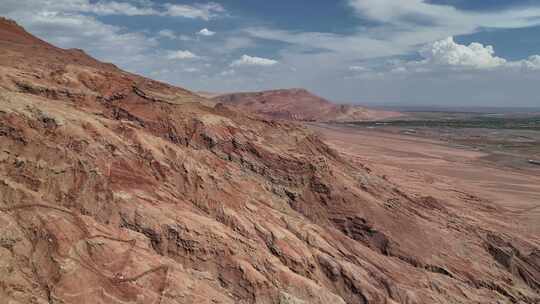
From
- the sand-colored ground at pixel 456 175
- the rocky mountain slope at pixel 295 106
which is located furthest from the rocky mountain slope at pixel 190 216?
the rocky mountain slope at pixel 295 106

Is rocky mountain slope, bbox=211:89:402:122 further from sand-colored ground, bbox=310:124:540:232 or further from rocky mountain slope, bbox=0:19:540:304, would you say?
rocky mountain slope, bbox=0:19:540:304

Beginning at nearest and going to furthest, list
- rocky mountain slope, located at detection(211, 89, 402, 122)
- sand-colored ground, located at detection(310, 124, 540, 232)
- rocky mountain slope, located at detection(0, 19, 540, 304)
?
rocky mountain slope, located at detection(0, 19, 540, 304) → sand-colored ground, located at detection(310, 124, 540, 232) → rocky mountain slope, located at detection(211, 89, 402, 122)

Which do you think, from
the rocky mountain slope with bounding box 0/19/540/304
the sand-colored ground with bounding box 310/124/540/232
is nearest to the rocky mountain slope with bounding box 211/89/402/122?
the sand-colored ground with bounding box 310/124/540/232

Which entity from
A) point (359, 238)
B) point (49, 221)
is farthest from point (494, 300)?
point (49, 221)

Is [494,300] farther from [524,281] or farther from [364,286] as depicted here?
[364,286]

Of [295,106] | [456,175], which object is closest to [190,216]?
[456,175]

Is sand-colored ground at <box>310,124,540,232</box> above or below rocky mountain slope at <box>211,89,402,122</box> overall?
below

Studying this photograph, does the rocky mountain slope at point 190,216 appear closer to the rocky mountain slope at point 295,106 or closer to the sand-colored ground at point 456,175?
the sand-colored ground at point 456,175

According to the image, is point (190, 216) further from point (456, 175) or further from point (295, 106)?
point (295, 106)
